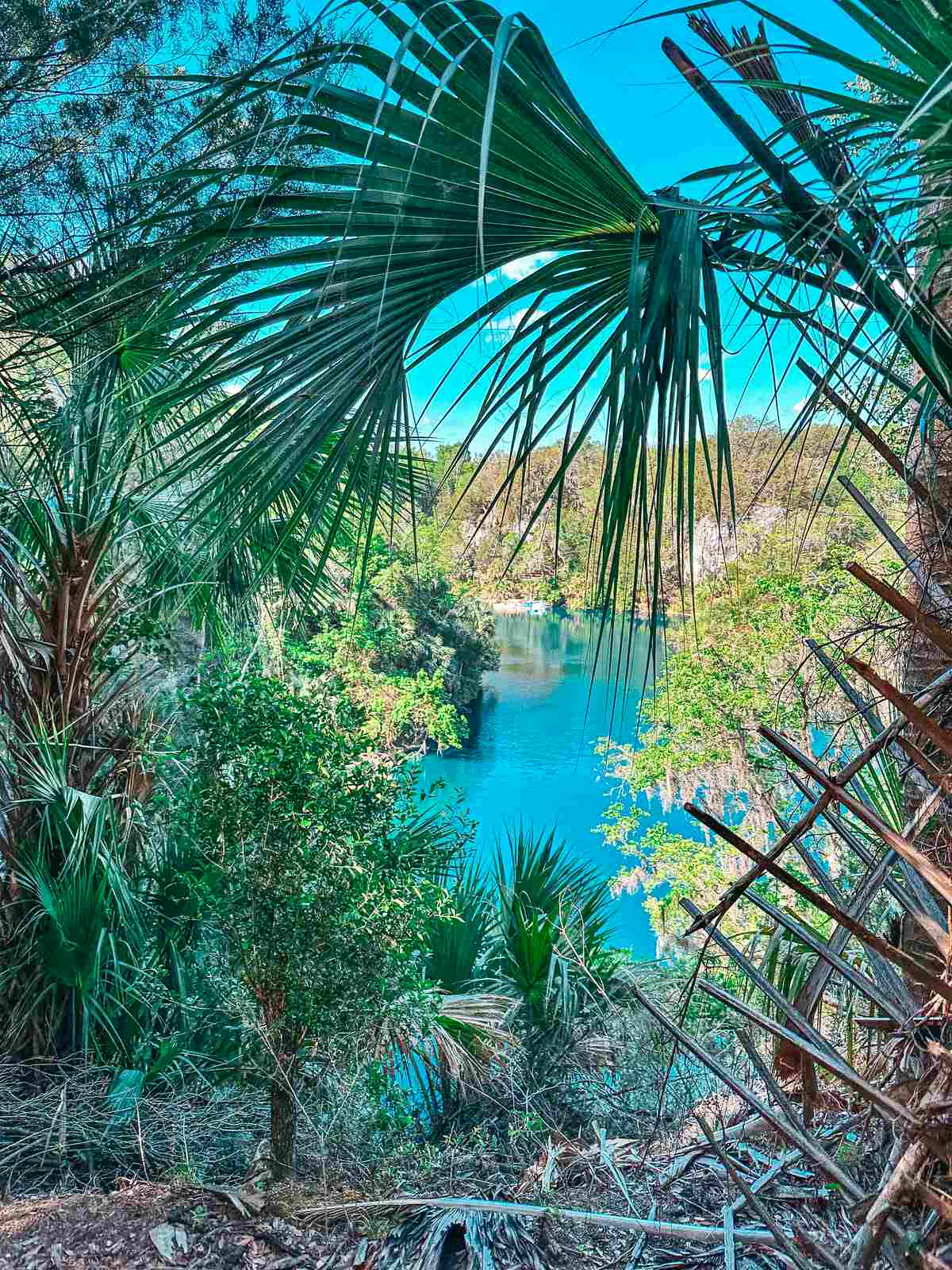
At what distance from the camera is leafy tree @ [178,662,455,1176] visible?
1.86 metres

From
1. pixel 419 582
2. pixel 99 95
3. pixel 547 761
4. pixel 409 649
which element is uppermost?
pixel 99 95

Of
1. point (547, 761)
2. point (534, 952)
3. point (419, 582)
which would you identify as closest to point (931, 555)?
point (419, 582)

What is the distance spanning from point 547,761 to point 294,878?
859 centimetres

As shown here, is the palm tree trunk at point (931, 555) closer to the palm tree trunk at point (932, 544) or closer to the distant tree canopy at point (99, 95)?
the palm tree trunk at point (932, 544)

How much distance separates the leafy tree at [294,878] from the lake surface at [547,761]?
589 cm

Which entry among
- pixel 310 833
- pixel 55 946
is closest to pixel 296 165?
pixel 310 833

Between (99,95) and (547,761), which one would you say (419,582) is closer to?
(99,95)

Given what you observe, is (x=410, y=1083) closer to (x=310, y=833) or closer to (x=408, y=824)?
(x=408, y=824)

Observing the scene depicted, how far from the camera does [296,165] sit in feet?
2.75

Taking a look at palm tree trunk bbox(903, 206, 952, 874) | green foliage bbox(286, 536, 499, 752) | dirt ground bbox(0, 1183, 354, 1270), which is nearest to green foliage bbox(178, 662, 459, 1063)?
dirt ground bbox(0, 1183, 354, 1270)

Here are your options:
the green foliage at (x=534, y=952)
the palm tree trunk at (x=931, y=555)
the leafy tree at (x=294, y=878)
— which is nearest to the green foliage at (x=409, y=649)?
the green foliage at (x=534, y=952)

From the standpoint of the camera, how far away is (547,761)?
404 inches

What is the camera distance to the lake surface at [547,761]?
916 centimetres

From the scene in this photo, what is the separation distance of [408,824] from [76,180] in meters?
1.68
